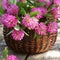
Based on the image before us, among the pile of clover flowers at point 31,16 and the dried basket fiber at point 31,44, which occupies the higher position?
the pile of clover flowers at point 31,16

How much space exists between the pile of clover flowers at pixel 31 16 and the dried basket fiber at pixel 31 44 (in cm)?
5

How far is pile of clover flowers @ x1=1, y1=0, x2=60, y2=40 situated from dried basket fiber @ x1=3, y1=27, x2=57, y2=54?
5cm

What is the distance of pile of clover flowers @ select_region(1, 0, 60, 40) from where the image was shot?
1.46 m

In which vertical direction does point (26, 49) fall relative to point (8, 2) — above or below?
below

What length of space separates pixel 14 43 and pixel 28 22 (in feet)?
0.68

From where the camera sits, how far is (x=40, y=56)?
1609mm

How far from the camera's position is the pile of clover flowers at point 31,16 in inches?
57.4

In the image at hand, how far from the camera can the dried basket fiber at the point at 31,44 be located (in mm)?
1548

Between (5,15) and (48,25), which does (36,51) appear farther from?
(5,15)

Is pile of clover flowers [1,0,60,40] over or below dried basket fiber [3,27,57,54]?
over

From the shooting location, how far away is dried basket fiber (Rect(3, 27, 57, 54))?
5.08 ft

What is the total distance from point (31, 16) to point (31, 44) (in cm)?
18

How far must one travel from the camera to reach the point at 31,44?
156cm

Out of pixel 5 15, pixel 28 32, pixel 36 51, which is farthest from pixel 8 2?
pixel 36 51
